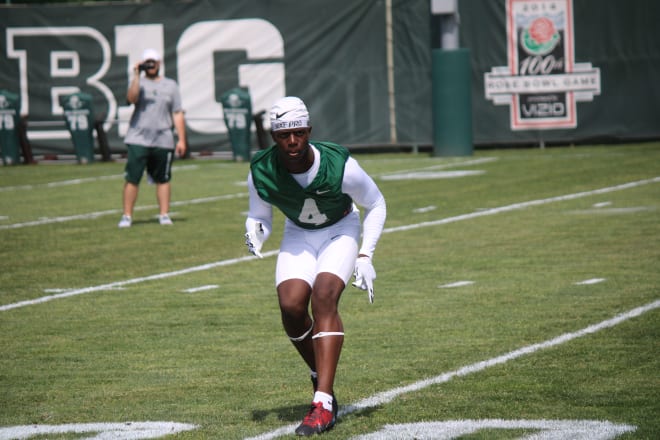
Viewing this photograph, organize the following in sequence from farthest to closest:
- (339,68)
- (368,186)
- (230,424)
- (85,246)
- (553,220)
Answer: (339,68) < (553,220) < (85,246) < (368,186) < (230,424)

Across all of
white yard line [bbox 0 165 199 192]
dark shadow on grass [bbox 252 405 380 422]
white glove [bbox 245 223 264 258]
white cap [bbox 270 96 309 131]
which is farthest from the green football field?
white yard line [bbox 0 165 199 192]

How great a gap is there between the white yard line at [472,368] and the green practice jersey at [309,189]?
0.95 m

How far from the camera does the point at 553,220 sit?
1581 cm

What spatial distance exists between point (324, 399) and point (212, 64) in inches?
967

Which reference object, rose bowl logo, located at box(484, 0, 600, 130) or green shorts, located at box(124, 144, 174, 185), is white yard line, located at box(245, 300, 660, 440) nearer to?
green shorts, located at box(124, 144, 174, 185)

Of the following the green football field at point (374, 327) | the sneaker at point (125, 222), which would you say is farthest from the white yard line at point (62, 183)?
the sneaker at point (125, 222)

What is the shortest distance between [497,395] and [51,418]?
2282mm

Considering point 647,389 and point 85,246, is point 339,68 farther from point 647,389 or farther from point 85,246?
point 647,389

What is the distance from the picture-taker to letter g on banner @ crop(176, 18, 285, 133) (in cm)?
3003

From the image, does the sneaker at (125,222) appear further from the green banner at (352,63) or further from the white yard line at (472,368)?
the green banner at (352,63)

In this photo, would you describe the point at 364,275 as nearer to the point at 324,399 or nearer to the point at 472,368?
the point at 324,399

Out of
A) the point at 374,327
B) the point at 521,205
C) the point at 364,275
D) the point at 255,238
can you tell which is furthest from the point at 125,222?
the point at 364,275

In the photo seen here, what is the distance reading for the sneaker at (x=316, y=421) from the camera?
20.2 ft

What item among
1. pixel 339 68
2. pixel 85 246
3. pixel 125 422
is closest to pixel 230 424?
pixel 125 422
